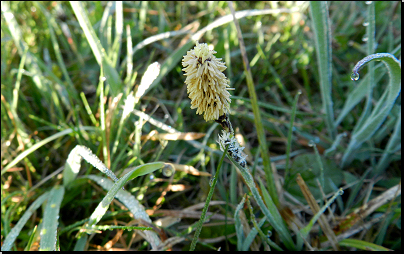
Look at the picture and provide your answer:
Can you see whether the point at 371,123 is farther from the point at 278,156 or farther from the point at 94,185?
the point at 94,185

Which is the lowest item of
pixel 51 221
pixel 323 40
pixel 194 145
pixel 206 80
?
pixel 51 221

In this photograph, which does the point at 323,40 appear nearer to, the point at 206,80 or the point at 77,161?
the point at 206,80

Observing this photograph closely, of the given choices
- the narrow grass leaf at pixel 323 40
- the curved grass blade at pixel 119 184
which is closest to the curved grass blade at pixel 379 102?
the narrow grass leaf at pixel 323 40

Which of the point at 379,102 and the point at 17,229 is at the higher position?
the point at 379,102

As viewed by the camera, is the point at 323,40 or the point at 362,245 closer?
the point at 362,245

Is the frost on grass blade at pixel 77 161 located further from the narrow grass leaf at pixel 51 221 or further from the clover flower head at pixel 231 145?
the clover flower head at pixel 231 145

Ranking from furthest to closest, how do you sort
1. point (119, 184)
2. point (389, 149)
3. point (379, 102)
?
point (389, 149)
point (379, 102)
point (119, 184)

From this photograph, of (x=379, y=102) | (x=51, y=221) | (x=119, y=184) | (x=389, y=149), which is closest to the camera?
(x=119, y=184)

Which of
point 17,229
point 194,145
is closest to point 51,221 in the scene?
point 17,229
